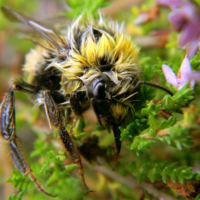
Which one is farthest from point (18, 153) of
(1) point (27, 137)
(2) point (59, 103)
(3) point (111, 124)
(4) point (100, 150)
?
(1) point (27, 137)

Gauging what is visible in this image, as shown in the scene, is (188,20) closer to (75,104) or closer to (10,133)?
(75,104)

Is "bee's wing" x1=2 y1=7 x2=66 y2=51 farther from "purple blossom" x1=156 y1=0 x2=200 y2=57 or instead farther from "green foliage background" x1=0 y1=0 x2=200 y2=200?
"purple blossom" x1=156 y1=0 x2=200 y2=57

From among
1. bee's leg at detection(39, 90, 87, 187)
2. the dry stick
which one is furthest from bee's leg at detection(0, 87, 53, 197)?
the dry stick

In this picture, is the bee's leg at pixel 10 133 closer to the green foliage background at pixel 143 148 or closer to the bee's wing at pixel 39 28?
the green foliage background at pixel 143 148

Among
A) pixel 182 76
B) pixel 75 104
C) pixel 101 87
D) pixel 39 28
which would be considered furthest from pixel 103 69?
pixel 39 28

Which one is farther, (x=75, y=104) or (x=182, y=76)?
(x=75, y=104)

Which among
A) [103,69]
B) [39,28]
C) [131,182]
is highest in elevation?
[39,28]

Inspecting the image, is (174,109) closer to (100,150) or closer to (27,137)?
(100,150)

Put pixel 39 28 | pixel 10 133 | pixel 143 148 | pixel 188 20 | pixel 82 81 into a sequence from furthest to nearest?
pixel 39 28 < pixel 10 133 < pixel 82 81 < pixel 143 148 < pixel 188 20
